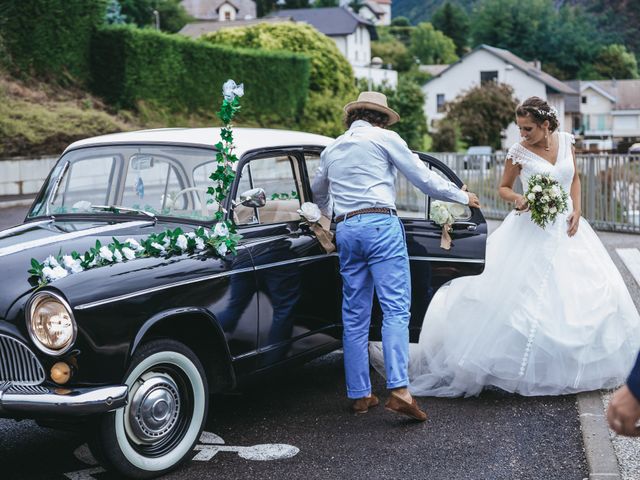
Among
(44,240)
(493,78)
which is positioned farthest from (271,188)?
(493,78)

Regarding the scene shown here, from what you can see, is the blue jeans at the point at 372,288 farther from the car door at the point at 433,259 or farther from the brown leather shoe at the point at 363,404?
the car door at the point at 433,259

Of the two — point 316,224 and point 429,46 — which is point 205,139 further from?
point 429,46

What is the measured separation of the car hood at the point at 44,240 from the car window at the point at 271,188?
474 mm

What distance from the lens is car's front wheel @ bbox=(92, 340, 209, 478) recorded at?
455 centimetres

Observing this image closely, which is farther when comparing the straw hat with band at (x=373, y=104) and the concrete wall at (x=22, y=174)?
the concrete wall at (x=22, y=174)

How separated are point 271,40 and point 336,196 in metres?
36.2

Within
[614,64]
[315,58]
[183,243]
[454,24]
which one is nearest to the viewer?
[183,243]

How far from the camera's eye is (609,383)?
20.4 feet

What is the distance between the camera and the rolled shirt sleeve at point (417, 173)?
5.74 meters

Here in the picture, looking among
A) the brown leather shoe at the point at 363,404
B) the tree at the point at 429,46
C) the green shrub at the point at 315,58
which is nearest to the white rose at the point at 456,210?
the brown leather shoe at the point at 363,404

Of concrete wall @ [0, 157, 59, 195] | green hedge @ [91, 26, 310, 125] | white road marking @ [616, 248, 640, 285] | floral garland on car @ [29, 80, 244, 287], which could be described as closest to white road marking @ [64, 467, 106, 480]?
floral garland on car @ [29, 80, 244, 287]

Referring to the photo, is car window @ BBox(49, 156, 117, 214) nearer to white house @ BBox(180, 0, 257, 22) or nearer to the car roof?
the car roof

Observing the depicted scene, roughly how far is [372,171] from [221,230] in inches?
42.9

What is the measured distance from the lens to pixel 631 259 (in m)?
12.5
